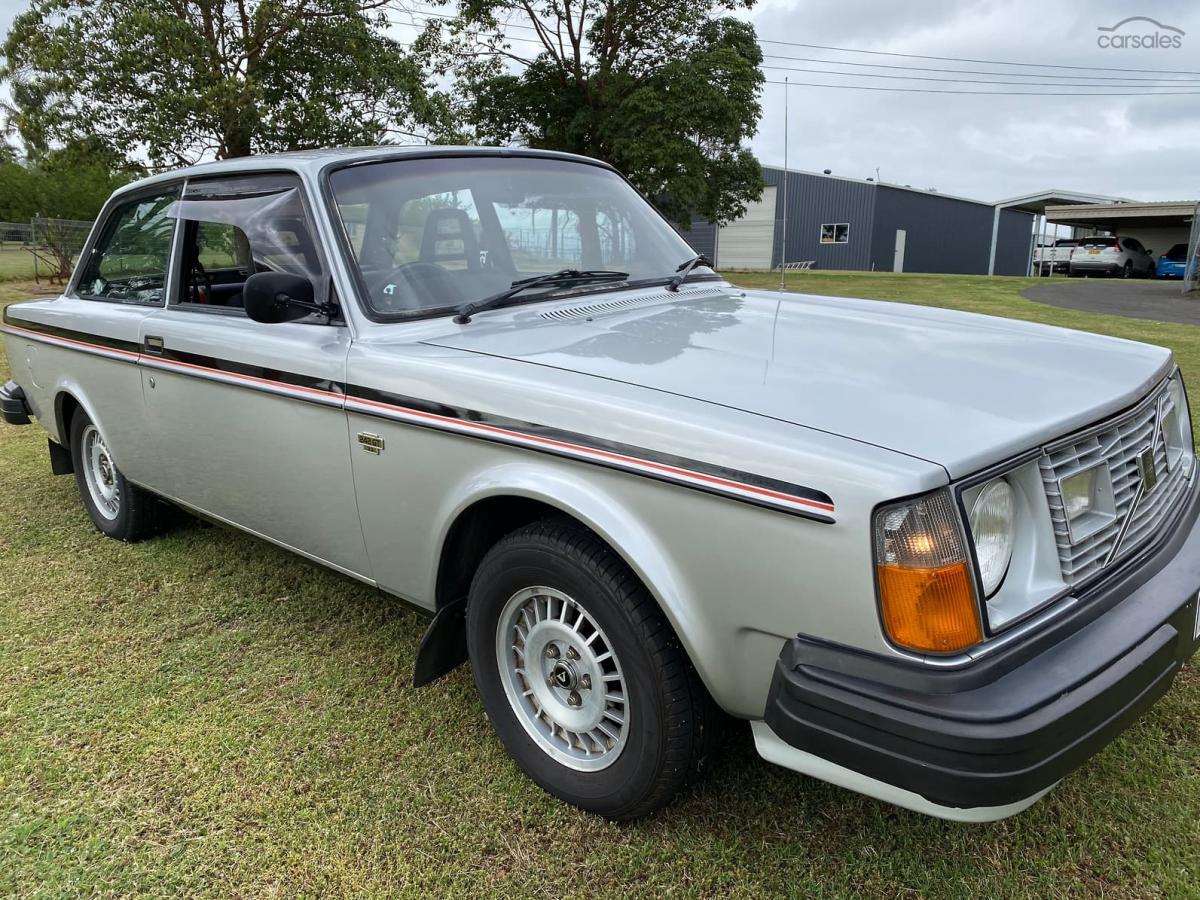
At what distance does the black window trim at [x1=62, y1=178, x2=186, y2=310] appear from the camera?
348 centimetres

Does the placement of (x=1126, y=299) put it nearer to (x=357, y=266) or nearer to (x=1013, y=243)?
(x=357, y=266)

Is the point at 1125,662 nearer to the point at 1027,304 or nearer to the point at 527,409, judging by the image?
the point at 527,409

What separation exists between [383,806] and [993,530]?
174 cm

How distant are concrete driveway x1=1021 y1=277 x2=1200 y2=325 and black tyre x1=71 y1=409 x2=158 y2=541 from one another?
1518 centimetres

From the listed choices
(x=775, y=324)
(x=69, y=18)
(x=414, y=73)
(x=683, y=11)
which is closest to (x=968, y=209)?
(x=683, y=11)

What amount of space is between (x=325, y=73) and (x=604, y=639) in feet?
50.6

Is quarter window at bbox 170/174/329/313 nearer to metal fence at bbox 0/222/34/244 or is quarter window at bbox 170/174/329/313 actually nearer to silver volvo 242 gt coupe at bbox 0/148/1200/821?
silver volvo 242 gt coupe at bbox 0/148/1200/821

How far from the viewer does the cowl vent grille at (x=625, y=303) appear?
2.69 metres

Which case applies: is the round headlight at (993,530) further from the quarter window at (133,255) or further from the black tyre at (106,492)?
the black tyre at (106,492)

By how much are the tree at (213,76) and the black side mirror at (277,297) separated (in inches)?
504

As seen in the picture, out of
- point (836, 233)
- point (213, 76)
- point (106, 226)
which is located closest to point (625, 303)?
point (106, 226)

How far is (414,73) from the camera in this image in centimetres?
1574

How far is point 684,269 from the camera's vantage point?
10.8ft

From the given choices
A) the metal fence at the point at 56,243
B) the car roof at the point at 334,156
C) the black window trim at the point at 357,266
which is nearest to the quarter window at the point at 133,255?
the car roof at the point at 334,156
